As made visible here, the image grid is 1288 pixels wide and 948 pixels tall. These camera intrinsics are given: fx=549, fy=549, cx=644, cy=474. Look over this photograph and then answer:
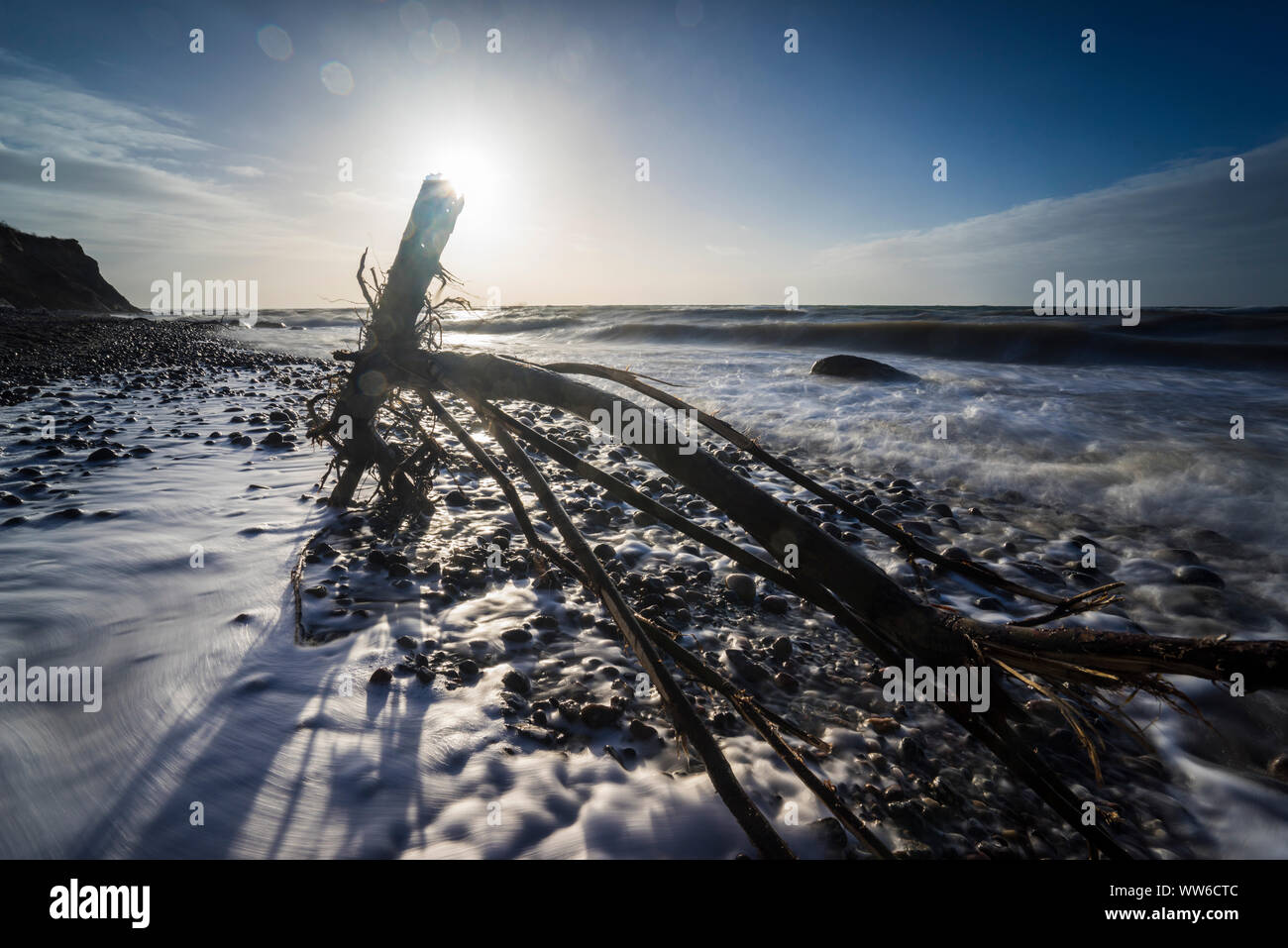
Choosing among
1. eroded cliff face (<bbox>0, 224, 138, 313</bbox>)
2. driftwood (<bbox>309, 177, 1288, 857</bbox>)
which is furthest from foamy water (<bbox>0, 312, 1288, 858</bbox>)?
eroded cliff face (<bbox>0, 224, 138, 313</bbox>)

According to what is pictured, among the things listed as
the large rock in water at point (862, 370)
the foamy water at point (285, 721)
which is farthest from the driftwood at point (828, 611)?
the large rock in water at point (862, 370)

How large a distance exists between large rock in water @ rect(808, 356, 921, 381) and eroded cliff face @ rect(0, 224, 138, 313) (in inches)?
2271

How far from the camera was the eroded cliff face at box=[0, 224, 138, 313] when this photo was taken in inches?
1794

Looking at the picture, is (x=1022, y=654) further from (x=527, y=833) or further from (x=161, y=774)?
(x=161, y=774)

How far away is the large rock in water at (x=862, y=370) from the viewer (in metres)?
13.3

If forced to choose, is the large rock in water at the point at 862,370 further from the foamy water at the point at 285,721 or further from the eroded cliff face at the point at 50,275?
the eroded cliff face at the point at 50,275

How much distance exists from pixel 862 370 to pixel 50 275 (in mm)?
73880

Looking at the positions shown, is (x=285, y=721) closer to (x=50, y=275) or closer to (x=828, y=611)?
(x=828, y=611)

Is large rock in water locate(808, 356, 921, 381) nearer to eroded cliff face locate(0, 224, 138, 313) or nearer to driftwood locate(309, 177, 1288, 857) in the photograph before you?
driftwood locate(309, 177, 1288, 857)

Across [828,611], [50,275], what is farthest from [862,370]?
[50,275]

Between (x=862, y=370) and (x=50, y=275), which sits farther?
(x=50, y=275)

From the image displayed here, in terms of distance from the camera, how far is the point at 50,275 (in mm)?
51625

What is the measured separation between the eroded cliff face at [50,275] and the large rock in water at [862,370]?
5769 cm

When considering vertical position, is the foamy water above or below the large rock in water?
below
